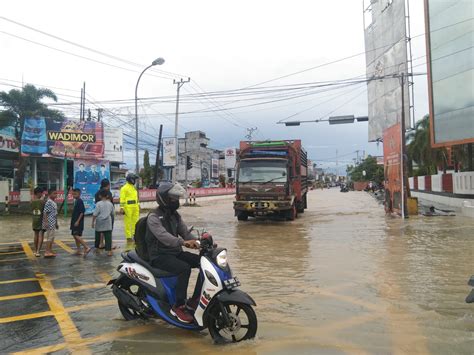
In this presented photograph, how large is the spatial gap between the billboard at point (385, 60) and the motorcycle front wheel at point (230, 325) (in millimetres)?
35082

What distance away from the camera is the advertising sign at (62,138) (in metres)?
26.2

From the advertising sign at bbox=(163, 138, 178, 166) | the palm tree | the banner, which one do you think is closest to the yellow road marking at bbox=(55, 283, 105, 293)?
the banner

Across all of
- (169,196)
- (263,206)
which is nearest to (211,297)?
(169,196)

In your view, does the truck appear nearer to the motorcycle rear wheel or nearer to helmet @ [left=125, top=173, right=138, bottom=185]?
helmet @ [left=125, top=173, right=138, bottom=185]

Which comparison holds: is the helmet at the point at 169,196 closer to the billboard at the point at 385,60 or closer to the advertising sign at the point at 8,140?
the advertising sign at the point at 8,140

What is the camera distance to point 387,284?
6820mm

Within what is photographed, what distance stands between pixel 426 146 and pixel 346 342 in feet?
115

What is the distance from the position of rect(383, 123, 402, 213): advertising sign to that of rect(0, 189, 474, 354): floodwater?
21.3 ft

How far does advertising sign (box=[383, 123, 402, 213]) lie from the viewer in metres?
17.8

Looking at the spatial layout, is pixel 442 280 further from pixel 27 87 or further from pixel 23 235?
pixel 27 87

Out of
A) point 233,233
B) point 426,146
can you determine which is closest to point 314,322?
point 233,233

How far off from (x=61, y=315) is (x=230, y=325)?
7.99ft

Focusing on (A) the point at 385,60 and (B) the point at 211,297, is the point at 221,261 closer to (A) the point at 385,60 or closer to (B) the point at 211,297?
(B) the point at 211,297

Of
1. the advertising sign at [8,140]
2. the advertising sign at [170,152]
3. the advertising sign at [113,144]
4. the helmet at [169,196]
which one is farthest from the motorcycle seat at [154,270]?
the advertising sign at [113,144]
